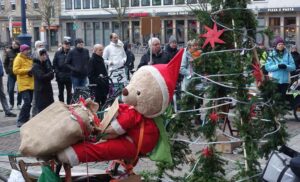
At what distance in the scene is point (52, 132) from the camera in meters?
4.43

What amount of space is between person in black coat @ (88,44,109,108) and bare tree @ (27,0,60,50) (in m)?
46.9

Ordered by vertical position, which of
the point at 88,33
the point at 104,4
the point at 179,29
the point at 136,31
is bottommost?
the point at 88,33

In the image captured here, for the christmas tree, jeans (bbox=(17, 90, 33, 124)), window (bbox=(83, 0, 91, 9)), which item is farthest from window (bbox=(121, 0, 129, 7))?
the christmas tree

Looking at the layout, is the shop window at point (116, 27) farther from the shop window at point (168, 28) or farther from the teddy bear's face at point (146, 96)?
the teddy bear's face at point (146, 96)

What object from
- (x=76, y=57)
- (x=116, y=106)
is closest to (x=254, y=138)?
(x=116, y=106)

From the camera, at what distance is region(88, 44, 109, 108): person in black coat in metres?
12.1

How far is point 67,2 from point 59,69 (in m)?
51.5

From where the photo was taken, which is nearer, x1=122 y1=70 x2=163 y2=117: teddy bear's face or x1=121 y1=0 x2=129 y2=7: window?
x1=122 y1=70 x2=163 y2=117: teddy bear's face

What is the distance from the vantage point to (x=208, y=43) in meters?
5.38

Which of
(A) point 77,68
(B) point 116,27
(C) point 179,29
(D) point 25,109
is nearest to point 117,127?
(D) point 25,109

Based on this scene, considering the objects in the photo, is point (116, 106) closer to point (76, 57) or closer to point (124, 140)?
point (124, 140)

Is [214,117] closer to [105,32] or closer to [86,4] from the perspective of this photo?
[105,32]

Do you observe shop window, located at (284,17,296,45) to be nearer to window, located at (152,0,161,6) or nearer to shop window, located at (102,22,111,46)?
window, located at (152,0,161,6)

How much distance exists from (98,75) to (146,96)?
7.44 metres
